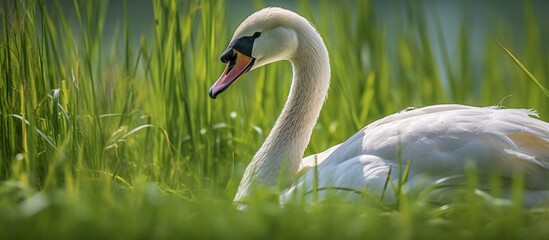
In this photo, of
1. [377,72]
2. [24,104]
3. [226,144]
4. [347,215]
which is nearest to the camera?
[347,215]

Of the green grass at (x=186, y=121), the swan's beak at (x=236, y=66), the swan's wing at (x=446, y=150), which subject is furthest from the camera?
the swan's beak at (x=236, y=66)

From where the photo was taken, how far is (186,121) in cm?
547

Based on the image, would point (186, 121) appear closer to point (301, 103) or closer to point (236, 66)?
point (236, 66)

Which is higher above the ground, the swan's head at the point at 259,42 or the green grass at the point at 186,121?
the swan's head at the point at 259,42

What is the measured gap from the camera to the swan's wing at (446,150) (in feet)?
12.5

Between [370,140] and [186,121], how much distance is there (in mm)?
1638

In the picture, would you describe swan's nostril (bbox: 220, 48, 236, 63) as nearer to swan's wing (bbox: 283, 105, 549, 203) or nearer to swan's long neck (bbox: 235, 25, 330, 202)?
swan's long neck (bbox: 235, 25, 330, 202)

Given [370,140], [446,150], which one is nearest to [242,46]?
[370,140]

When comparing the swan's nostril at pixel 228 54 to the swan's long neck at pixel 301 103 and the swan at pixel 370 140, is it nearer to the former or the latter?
the swan at pixel 370 140

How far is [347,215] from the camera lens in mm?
3025

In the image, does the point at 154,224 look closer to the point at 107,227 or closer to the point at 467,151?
the point at 107,227

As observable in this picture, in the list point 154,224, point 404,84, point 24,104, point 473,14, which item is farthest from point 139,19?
point 154,224

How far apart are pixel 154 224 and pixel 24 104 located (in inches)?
64.7

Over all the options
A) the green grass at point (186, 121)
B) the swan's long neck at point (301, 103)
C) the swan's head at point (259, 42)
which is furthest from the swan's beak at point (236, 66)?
the green grass at point (186, 121)
